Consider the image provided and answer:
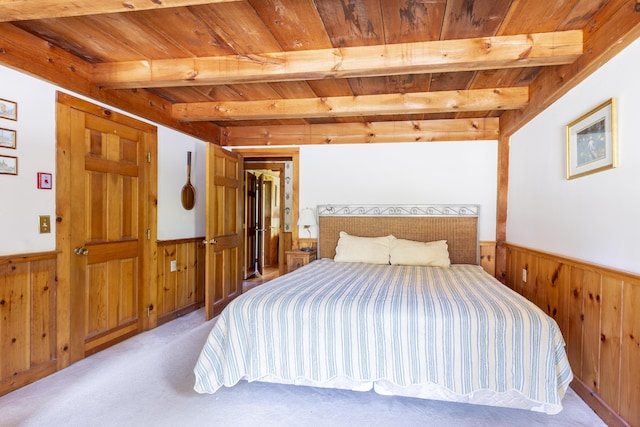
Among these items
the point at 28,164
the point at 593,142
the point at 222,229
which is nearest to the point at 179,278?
the point at 222,229

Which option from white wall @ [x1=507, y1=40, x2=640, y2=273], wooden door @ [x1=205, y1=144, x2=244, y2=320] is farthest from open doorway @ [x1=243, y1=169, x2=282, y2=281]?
white wall @ [x1=507, y1=40, x2=640, y2=273]

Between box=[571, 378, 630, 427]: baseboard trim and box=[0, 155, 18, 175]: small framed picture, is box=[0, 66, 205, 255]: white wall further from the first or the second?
box=[571, 378, 630, 427]: baseboard trim

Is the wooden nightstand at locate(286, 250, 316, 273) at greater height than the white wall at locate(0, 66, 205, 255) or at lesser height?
lesser

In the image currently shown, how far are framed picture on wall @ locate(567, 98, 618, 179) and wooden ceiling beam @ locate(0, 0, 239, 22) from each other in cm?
219

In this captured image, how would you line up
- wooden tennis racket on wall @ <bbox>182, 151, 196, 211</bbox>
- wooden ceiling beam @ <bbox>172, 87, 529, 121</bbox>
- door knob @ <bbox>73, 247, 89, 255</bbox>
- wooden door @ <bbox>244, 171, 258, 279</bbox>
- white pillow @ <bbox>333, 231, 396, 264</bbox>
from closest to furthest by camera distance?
door knob @ <bbox>73, 247, 89, 255</bbox> → wooden ceiling beam @ <bbox>172, 87, 529, 121</bbox> → white pillow @ <bbox>333, 231, 396, 264</bbox> → wooden tennis racket on wall @ <bbox>182, 151, 196, 211</bbox> → wooden door @ <bbox>244, 171, 258, 279</bbox>

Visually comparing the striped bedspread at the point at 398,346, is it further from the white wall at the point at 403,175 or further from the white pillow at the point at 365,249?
the white wall at the point at 403,175

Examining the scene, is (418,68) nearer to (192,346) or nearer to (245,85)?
(245,85)

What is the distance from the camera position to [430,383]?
6.35 feet

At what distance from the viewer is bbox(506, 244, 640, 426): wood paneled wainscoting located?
1.75 metres

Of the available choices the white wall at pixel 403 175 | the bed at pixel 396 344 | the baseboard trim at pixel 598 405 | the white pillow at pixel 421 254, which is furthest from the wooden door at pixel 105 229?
the baseboard trim at pixel 598 405

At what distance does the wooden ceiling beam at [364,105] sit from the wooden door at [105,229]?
708 mm

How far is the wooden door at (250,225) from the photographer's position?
5.97 metres

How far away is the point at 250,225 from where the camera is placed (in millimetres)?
6242

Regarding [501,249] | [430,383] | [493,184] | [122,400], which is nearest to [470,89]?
[493,184]
